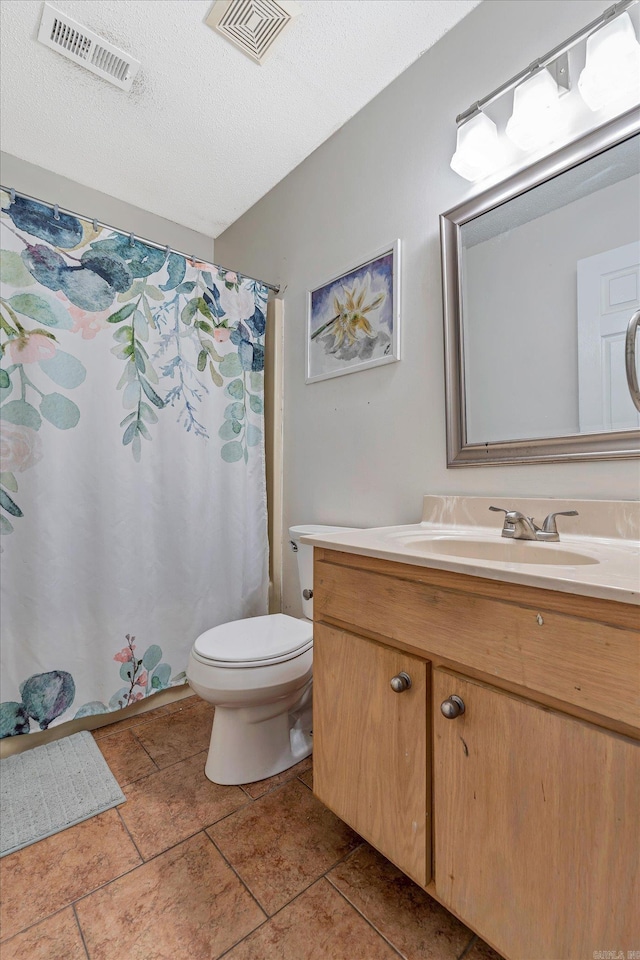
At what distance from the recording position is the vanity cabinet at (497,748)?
0.62 m

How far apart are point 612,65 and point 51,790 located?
2425 mm

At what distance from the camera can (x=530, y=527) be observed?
1.08 meters

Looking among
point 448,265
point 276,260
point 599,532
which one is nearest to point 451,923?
point 599,532

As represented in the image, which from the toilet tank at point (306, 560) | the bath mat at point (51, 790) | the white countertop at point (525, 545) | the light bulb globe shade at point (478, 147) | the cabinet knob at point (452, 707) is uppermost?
the light bulb globe shade at point (478, 147)

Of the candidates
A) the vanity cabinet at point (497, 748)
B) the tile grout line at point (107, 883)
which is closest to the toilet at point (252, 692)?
the tile grout line at point (107, 883)

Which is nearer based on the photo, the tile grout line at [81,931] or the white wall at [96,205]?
the tile grout line at [81,931]

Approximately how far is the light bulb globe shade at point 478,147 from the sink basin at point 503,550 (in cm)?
107

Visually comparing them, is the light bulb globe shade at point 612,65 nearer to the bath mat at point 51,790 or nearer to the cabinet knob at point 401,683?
the cabinet knob at point 401,683

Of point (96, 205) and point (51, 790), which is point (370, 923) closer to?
point (51, 790)

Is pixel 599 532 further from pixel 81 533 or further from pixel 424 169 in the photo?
pixel 81 533

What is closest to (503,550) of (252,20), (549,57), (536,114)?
(536,114)

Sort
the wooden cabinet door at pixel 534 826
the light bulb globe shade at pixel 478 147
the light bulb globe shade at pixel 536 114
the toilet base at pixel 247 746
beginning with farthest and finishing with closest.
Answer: the toilet base at pixel 247 746 < the light bulb globe shade at pixel 478 147 < the light bulb globe shade at pixel 536 114 < the wooden cabinet door at pixel 534 826

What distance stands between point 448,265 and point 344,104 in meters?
0.89

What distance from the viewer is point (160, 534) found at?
1.83 meters
